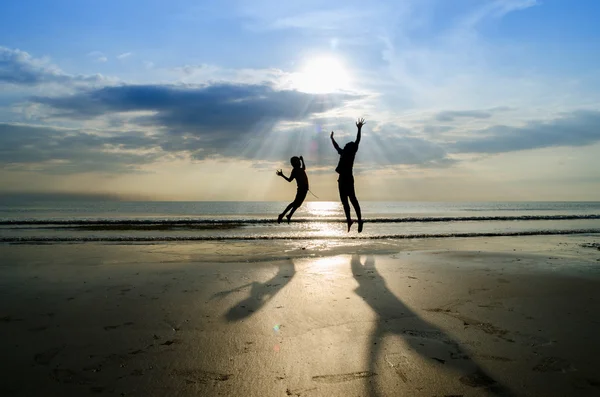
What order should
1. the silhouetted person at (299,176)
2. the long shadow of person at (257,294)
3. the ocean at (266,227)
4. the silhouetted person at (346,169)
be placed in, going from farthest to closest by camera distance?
the ocean at (266,227) → the silhouetted person at (299,176) → the silhouetted person at (346,169) → the long shadow of person at (257,294)

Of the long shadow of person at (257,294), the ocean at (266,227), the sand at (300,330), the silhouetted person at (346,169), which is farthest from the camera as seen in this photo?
the ocean at (266,227)

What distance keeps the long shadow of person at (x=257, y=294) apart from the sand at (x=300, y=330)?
1.3 inches

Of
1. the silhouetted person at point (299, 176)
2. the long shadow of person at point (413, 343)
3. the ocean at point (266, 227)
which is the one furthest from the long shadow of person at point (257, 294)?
the ocean at point (266, 227)

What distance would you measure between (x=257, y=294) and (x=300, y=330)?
70.5 inches

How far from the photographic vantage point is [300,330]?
4387mm

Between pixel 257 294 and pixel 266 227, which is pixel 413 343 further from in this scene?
pixel 266 227

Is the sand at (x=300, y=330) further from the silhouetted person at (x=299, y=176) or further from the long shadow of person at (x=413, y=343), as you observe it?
the silhouetted person at (x=299, y=176)

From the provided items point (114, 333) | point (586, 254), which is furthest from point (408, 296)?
point (586, 254)

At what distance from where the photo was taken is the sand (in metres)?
3.16

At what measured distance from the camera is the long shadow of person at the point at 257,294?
5.08m

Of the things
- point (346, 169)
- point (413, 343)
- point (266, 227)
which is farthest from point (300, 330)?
point (266, 227)

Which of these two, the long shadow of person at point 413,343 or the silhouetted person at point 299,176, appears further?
the silhouetted person at point 299,176

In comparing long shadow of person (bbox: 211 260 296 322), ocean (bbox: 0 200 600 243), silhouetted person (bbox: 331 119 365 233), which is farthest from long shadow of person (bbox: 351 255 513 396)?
ocean (bbox: 0 200 600 243)

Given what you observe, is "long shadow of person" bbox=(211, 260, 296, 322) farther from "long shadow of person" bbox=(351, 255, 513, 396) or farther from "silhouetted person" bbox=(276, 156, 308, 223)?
"silhouetted person" bbox=(276, 156, 308, 223)
